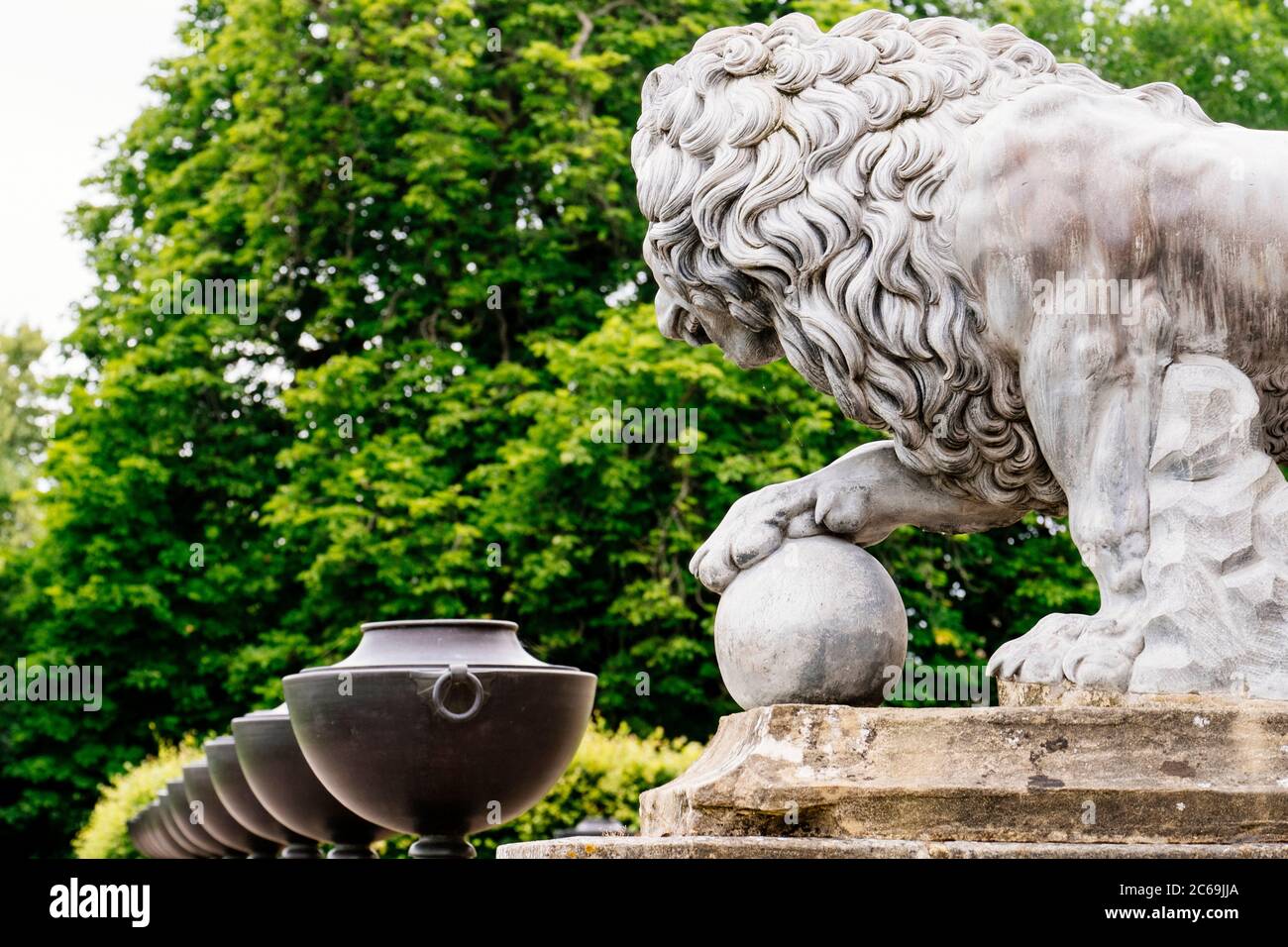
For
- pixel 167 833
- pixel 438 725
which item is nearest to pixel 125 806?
pixel 167 833

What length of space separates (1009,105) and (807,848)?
1752 millimetres

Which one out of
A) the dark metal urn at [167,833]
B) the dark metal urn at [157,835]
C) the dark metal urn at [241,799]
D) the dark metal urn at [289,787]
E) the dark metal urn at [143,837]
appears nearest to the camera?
the dark metal urn at [289,787]

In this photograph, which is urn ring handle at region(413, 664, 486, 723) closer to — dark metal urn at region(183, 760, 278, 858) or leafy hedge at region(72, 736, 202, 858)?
dark metal urn at region(183, 760, 278, 858)

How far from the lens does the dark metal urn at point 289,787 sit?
6.36m

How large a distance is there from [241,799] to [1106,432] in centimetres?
553

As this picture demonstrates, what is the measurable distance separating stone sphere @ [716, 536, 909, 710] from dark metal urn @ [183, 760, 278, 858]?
19.5 ft

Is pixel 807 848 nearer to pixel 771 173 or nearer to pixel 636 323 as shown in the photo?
pixel 771 173

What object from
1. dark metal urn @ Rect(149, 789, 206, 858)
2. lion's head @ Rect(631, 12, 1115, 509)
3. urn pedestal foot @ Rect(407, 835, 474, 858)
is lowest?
dark metal urn @ Rect(149, 789, 206, 858)

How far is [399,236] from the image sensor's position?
717 inches

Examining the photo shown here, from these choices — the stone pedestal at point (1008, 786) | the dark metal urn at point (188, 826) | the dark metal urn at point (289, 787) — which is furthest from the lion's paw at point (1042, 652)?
the dark metal urn at point (188, 826)

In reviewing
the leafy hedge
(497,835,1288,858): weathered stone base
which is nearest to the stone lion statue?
(497,835,1288,858): weathered stone base

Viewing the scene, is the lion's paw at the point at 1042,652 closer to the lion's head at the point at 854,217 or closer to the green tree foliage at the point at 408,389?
the lion's head at the point at 854,217

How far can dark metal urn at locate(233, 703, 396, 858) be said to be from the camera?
20.9 feet

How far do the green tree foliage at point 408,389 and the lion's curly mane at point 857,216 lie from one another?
10655 millimetres
